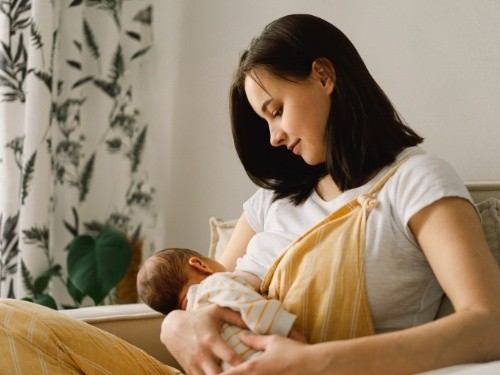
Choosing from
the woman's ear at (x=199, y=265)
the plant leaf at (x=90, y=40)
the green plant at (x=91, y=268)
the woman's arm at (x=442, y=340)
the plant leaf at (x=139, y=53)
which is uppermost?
the plant leaf at (x=90, y=40)

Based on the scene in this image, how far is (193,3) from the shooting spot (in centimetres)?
312

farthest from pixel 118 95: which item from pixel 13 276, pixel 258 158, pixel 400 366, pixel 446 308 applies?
pixel 400 366

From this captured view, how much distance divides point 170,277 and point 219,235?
1.51ft

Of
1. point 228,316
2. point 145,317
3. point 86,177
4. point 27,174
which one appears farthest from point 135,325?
point 86,177

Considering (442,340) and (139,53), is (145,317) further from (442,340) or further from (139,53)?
(139,53)

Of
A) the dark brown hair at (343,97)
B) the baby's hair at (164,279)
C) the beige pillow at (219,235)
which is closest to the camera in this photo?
the dark brown hair at (343,97)

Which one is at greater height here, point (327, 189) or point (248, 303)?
point (327, 189)

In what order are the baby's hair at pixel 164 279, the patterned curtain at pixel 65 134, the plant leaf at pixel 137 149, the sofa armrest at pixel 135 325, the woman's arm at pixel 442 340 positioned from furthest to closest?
the plant leaf at pixel 137 149 < the patterned curtain at pixel 65 134 < the sofa armrest at pixel 135 325 < the baby's hair at pixel 164 279 < the woman's arm at pixel 442 340

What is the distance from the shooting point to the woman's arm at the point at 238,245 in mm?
1807

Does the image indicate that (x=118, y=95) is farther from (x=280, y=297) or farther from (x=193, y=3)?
(x=280, y=297)

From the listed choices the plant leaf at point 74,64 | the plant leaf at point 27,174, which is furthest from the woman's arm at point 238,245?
the plant leaf at point 74,64

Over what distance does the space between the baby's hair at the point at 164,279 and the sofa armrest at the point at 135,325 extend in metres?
0.18

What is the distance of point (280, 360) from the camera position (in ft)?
3.95

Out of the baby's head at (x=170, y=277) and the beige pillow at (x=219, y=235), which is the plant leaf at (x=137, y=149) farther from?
the baby's head at (x=170, y=277)
